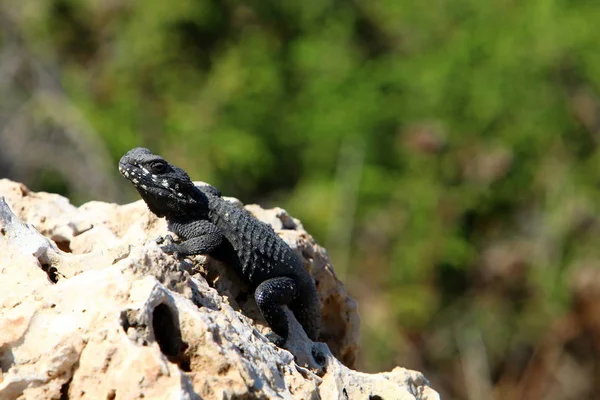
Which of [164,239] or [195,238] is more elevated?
[195,238]

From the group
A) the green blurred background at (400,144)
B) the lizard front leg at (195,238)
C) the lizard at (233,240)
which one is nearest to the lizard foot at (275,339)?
the lizard at (233,240)

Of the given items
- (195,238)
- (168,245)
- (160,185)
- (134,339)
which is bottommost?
(134,339)

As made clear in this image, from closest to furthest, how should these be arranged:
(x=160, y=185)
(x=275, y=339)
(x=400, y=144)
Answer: (x=275, y=339)
(x=160, y=185)
(x=400, y=144)

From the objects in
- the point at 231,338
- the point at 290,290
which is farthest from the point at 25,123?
the point at 231,338

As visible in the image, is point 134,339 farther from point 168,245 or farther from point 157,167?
point 157,167

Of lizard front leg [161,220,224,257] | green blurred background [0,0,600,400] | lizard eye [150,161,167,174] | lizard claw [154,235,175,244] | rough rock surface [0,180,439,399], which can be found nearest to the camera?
rough rock surface [0,180,439,399]

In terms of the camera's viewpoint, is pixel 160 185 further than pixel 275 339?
Yes

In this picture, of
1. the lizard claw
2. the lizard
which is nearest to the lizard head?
the lizard

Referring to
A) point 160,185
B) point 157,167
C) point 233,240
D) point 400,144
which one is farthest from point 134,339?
point 400,144

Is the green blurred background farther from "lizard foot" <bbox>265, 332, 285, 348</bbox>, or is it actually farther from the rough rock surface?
the rough rock surface
